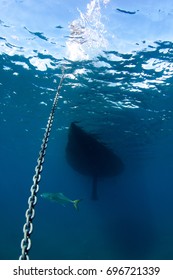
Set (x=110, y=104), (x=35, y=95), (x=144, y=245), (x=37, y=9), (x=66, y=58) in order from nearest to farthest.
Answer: (x=37, y=9) → (x=66, y=58) → (x=110, y=104) → (x=35, y=95) → (x=144, y=245)

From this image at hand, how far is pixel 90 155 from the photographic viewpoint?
2286 cm

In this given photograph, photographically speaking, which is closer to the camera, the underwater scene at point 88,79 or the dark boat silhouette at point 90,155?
the underwater scene at point 88,79

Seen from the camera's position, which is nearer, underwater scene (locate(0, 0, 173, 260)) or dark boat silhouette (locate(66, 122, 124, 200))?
underwater scene (locate(0, 0, 173, 260))

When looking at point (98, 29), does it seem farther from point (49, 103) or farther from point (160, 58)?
point (49, 103)

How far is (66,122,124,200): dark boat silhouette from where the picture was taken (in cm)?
1973

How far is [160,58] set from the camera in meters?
12.5

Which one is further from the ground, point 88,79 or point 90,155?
point 88,79

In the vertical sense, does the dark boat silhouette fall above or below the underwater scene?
below

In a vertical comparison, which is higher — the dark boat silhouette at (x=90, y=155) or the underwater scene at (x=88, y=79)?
the underwater scene at (x=88, y=79)

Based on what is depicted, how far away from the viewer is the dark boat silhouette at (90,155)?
1973 centimetres

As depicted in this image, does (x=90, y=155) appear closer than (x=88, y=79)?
No
